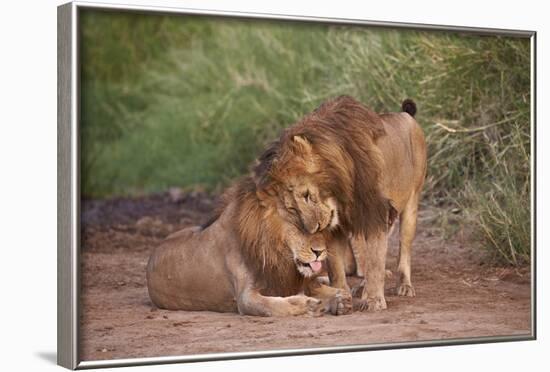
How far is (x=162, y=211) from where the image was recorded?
963cm

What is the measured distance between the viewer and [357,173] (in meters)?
6.39

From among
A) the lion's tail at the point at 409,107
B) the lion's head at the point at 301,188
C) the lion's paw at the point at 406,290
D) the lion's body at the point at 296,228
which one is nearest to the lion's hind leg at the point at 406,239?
the lion's paw at the point at 406,290

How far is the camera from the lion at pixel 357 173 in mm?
6316

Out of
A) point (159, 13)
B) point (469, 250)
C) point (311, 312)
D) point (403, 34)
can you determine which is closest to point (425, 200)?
point (469, 250)

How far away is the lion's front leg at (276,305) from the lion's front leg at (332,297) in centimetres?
9

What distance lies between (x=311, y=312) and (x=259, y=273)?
12.8 inches

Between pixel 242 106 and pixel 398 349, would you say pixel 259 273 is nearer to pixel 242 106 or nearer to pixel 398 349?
pixel 398 349

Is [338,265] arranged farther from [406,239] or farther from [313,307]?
[406,239]

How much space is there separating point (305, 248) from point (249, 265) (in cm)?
31

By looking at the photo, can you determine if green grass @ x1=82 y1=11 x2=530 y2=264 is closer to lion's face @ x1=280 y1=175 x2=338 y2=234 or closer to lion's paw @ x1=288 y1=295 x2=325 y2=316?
lion's face @ x1=280 y1=175 x2=338 y2=234

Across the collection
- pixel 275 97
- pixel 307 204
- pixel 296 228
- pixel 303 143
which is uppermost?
pixel 275 97

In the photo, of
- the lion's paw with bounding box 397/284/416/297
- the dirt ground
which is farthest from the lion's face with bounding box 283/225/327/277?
the lion's paw with bounding box 397/284/416/297

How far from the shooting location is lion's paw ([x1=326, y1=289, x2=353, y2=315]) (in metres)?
6.47

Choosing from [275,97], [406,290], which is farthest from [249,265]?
[275,97]
